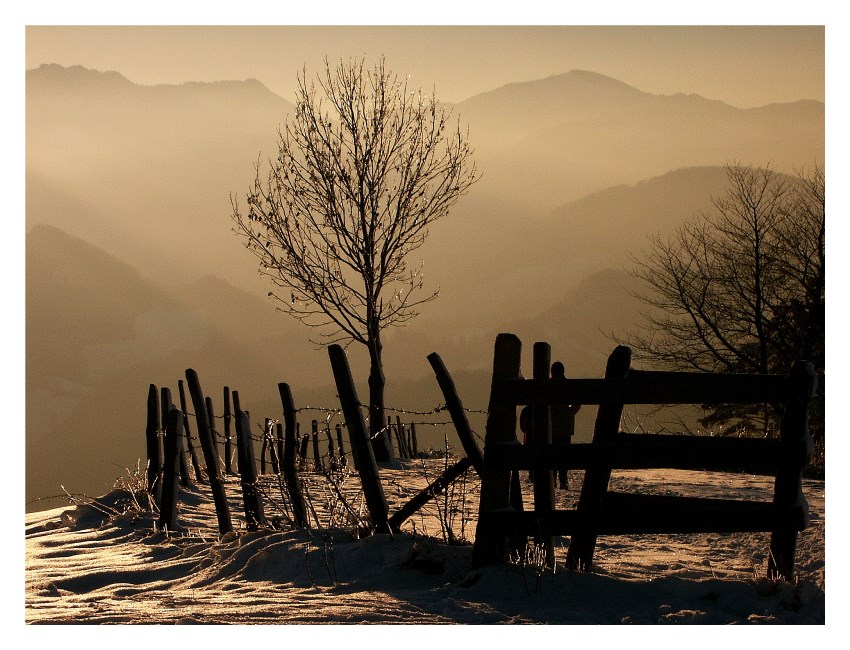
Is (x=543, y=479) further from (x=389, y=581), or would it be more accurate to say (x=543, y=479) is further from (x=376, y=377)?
(x=376, y=377)

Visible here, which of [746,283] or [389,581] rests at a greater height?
[746,283]

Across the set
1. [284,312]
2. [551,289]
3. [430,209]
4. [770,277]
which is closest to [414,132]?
[430,209]

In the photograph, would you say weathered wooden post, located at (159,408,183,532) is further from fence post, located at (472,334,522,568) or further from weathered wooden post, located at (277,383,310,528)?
fence post, located at (472,334,522,568)

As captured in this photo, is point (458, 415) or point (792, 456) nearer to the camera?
point (792, 456)

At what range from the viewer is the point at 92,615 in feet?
21.0

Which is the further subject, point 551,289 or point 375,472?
point 551,289

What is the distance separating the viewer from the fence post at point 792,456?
6422 mm

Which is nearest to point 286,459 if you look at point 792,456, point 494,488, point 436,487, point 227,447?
point 436,487

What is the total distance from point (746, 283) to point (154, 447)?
49.5 ft

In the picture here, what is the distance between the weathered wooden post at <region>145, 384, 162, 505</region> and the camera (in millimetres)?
Result: 11070

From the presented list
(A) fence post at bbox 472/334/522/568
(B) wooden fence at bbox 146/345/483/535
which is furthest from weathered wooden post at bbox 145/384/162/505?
(A) fence post at bbox 472/334/522/568

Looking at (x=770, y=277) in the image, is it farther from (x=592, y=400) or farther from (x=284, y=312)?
(x=592, y=400)

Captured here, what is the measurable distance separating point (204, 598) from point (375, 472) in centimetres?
164

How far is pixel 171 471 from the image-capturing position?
31.6 ft
